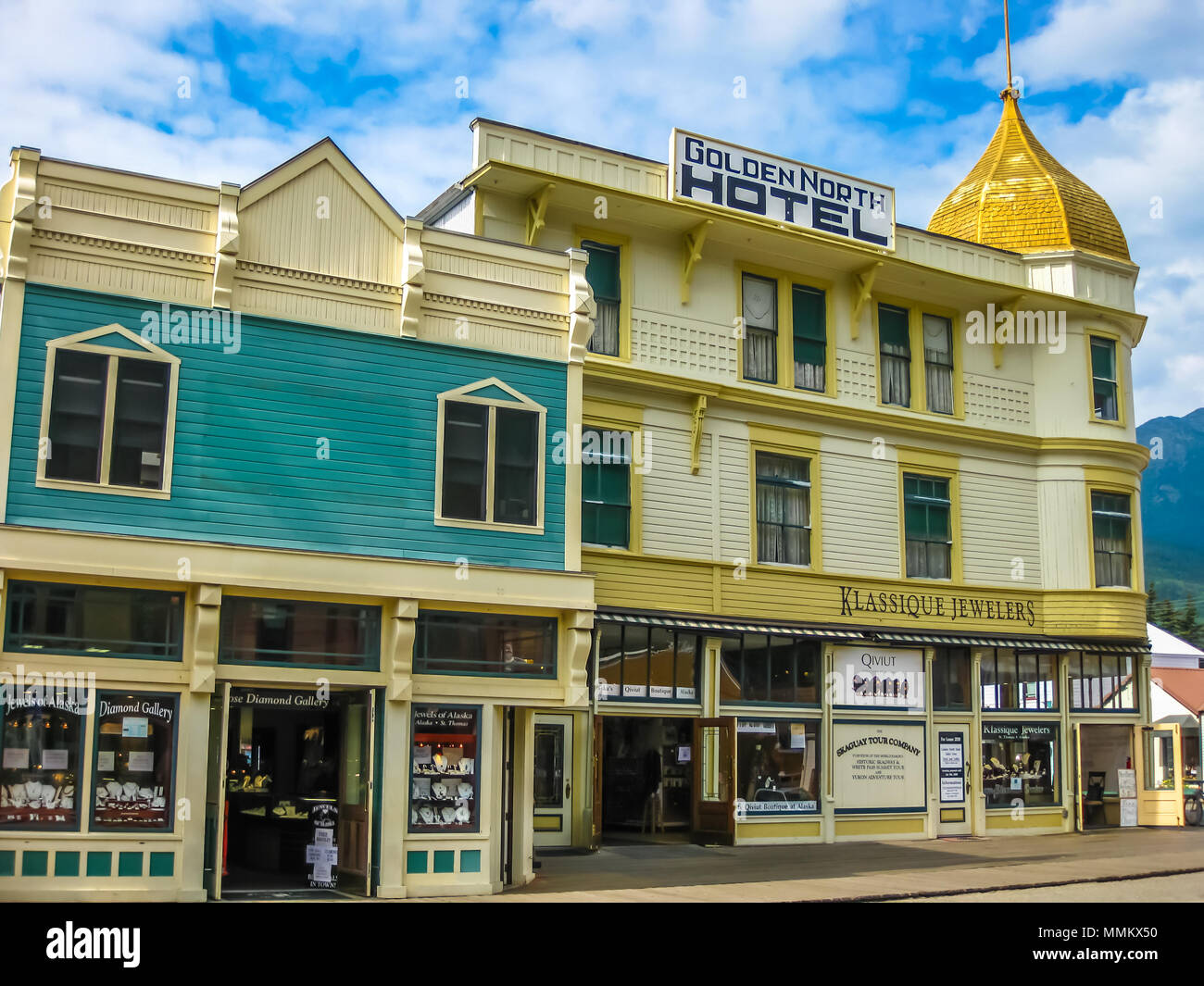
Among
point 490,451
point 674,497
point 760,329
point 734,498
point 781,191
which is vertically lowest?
point 490,451

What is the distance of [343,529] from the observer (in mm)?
16234

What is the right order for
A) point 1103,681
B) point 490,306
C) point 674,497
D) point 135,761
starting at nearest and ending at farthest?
point 135,761 < point 490,306 < point 674,497 < point 1103,681

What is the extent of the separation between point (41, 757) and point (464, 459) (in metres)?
6.23

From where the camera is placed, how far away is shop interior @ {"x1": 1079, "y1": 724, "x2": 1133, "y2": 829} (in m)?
29.0

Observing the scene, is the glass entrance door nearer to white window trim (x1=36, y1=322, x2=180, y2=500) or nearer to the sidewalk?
the sidewalk

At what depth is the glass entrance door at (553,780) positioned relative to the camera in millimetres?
21656

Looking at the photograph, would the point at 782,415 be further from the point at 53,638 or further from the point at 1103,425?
the point at 53,638

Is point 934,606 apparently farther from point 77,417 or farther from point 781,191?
point 77,417

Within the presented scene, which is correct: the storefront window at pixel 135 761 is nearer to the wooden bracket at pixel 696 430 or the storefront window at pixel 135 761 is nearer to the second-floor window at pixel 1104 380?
the wooden bracket at pixel 696 430

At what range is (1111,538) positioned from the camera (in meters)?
28.4

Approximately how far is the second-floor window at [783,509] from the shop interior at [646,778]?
12.1 ft

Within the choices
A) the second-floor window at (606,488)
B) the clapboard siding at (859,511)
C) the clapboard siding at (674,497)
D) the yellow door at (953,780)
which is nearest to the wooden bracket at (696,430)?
the clapboard siding at (674,497)

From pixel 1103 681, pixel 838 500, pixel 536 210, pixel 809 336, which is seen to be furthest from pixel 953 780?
pixel 536 210
